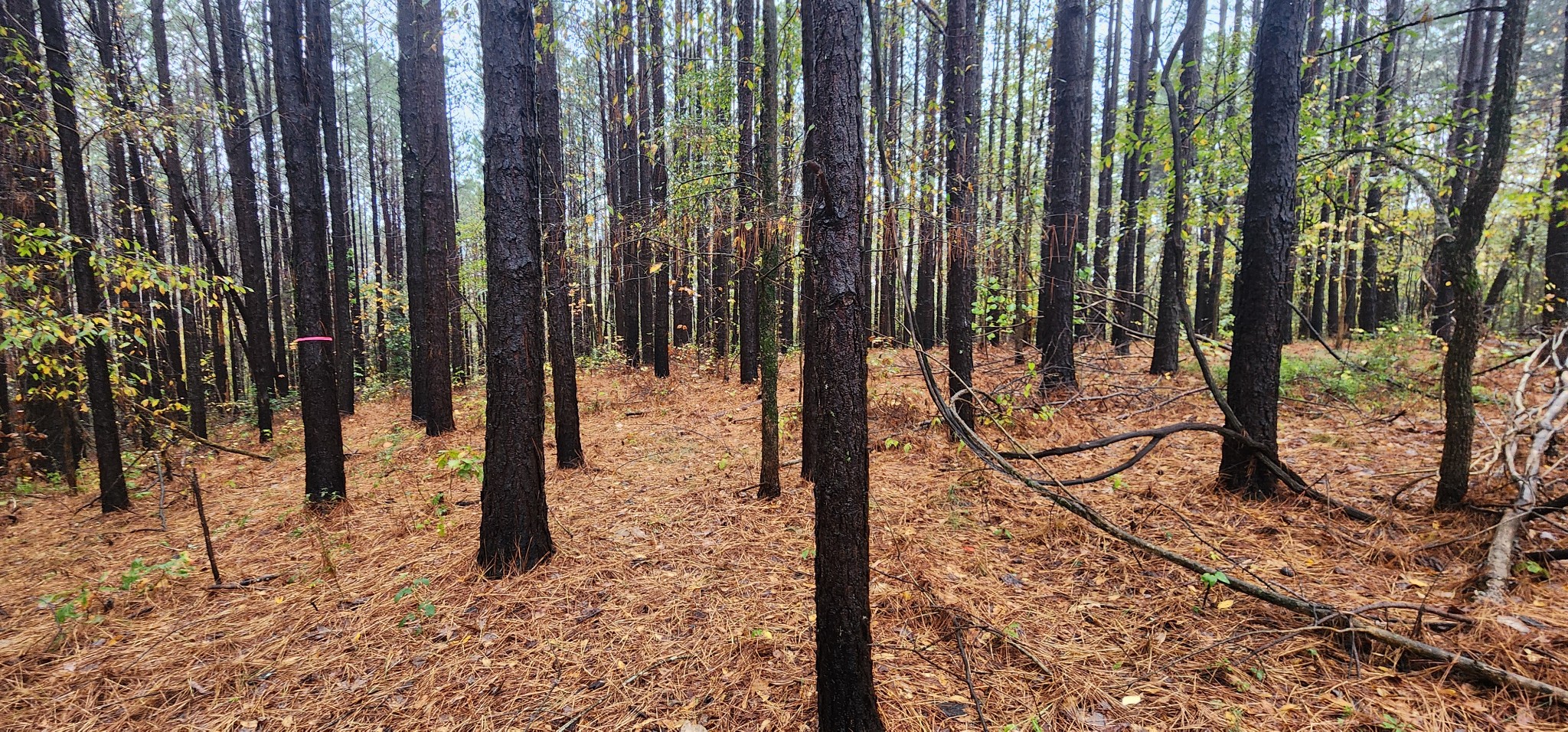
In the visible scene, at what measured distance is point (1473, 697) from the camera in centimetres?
221

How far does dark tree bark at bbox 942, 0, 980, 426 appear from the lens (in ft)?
17.7

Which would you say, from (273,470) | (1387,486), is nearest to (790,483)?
(1387,486)

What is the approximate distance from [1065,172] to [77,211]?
37.2 ft

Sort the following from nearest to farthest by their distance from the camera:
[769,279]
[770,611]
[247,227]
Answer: [770,611]
[769,279]
[247,227]

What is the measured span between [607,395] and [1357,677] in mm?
11361

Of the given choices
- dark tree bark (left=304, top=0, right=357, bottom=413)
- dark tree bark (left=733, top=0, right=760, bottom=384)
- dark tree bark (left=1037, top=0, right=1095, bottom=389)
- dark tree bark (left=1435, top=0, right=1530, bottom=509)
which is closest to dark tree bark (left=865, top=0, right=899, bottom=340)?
dark tree bark (left=733, top=0, right=760, bottom=384)

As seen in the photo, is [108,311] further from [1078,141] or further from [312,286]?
[1078,141]

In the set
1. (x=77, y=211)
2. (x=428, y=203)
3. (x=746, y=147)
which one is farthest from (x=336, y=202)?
(x=746, y=147)

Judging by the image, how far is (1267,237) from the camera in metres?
4.21

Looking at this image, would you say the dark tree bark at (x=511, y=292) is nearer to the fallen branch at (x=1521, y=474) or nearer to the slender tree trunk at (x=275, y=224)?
the fallen branch at (x=1521, y=474)

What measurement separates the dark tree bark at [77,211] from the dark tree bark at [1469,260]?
432 inches

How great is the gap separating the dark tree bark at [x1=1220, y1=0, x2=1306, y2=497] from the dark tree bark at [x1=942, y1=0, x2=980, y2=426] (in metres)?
2.13

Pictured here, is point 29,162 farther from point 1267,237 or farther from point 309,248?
point 1267,237

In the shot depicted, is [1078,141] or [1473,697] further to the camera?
[1078,141]
